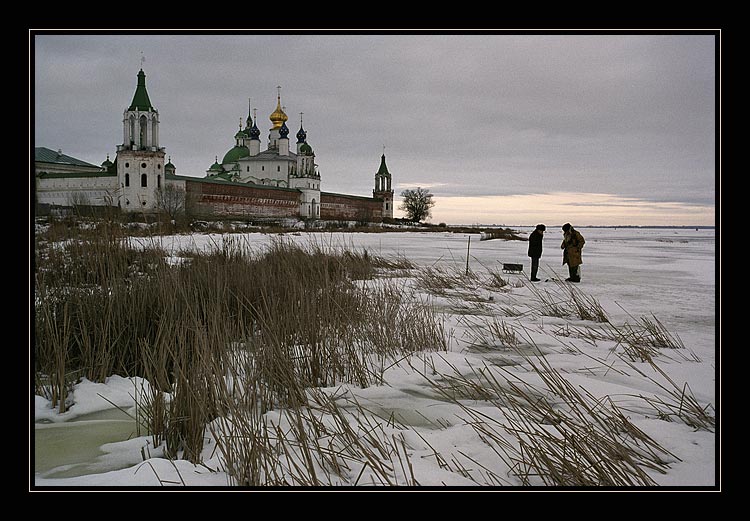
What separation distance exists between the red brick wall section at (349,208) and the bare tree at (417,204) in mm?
10346

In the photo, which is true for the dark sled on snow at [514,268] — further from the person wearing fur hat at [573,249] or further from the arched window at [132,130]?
the arched window at [132,130]

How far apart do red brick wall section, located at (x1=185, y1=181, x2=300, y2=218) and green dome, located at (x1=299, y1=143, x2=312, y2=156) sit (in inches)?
416

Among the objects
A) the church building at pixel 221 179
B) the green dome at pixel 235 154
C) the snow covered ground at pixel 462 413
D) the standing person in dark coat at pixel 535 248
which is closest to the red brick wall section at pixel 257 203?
the church building at pixel 221 179

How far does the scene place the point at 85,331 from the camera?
3.29 metres

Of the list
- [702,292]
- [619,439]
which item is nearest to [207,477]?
[619,439]

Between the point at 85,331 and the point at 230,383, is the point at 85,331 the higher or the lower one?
the higher one

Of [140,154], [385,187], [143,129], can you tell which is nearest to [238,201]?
[140,154]

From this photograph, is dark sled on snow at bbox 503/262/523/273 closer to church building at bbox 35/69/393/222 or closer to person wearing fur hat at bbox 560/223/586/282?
person wearing fur hat at bbox 560/223/586/282

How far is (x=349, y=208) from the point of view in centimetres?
6050

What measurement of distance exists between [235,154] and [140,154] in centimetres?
2601

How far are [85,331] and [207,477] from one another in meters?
1.94
